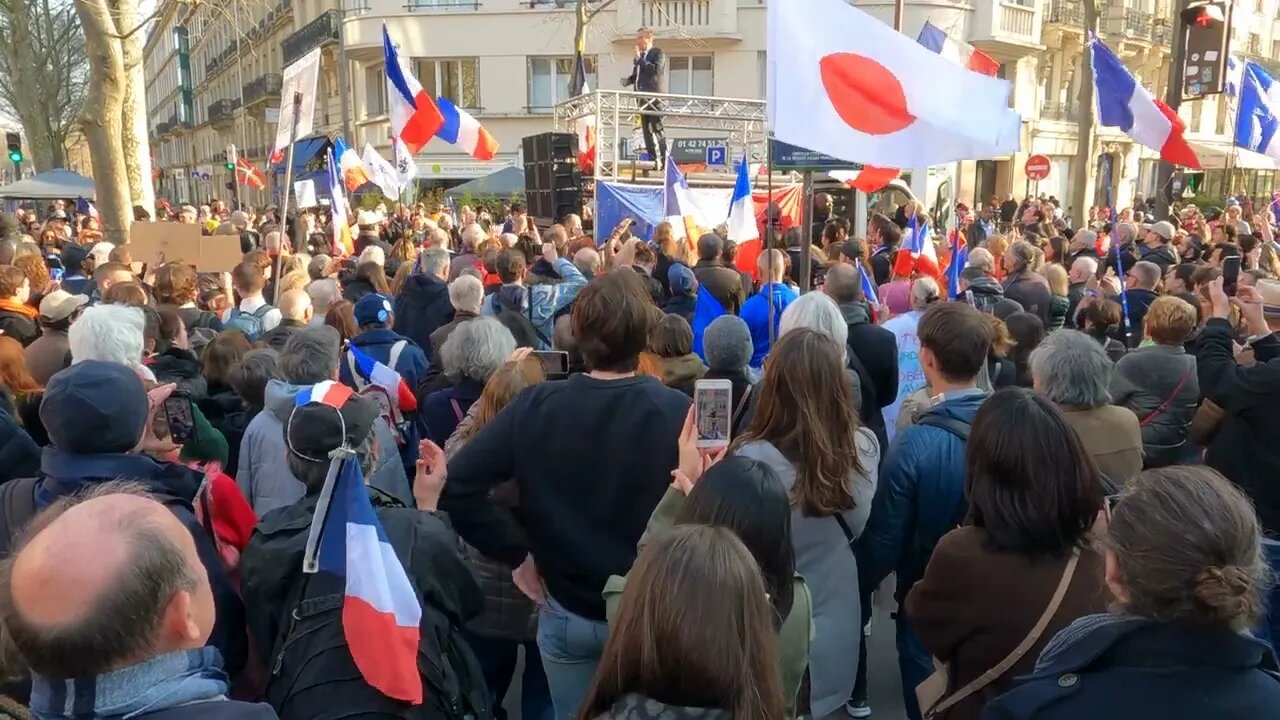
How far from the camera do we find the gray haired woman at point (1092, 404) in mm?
3367

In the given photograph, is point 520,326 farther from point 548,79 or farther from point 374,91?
point 374,91

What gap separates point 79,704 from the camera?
1534mm

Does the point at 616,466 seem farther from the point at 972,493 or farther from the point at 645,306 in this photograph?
the point at 972,493

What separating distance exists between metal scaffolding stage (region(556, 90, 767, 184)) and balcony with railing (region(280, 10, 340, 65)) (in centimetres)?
1525

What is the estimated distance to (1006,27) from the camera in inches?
1171

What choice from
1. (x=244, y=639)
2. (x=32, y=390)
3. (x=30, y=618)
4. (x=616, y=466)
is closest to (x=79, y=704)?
(x=30, y=618)

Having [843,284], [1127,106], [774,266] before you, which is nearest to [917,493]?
[843,284]

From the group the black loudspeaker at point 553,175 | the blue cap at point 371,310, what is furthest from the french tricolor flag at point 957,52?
the black loudspeaker at point 553,175

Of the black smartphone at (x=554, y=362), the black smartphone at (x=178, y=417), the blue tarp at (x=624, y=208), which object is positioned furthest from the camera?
→ the blue tarp at (x=624, y=208)

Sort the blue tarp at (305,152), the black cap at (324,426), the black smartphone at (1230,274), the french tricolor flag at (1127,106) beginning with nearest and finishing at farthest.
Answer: the black cap at (324,426)
the black smartphone at (1230,274)
the french tricolor flag at (1127,106)
the blue tarp at (305,152)

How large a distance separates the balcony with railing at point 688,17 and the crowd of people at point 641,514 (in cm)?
2505

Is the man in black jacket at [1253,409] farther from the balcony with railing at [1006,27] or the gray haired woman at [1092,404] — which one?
the balcony with railing at [1006,27]

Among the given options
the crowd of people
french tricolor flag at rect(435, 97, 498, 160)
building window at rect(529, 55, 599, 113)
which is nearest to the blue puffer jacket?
the crowd of people

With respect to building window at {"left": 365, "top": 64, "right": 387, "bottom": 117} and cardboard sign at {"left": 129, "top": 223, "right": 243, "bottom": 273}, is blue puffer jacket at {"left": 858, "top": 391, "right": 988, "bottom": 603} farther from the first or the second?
building window at {"left": 365, "top": 64, "right": 387, "bottom": 117}
